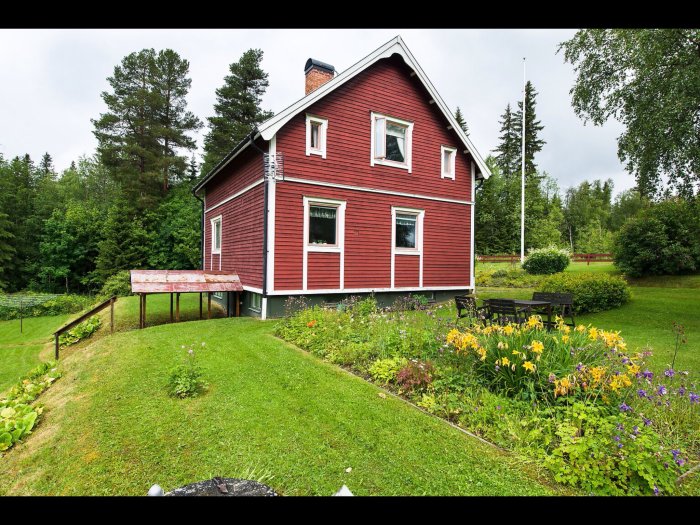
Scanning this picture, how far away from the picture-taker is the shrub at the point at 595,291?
12141mm

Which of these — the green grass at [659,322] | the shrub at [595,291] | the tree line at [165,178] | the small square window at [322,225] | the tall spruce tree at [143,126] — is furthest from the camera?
the tall spruce tree at [143,126]

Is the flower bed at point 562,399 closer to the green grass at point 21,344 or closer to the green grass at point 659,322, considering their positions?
the green grass at point 659,322

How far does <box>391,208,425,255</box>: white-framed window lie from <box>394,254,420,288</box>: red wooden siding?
22cm

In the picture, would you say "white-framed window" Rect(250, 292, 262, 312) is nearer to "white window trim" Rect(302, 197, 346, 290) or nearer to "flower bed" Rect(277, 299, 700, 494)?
"white window trim" Rect(302, 197, 346, 290)

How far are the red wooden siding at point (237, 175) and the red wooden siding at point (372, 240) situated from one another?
142 centimetres

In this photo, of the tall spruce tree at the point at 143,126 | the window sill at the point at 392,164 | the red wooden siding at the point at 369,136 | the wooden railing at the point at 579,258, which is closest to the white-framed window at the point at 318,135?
the red wooden siding at the point at 369,136

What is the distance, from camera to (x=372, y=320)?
8.24 meters

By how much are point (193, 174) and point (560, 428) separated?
40884 millimetres

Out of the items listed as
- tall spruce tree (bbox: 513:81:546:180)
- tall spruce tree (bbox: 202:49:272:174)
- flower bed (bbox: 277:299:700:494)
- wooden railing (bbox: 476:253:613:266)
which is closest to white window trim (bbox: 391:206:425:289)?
flower bed (bbox: 277:299:700:494)

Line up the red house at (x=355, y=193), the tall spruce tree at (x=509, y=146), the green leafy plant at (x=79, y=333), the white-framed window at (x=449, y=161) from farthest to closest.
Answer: the tall spruce tree at (x=509, y=146)
the white-framed window at (x=449, y=161)
the green leafy plant at (x=79, y=333)
the red house at (x=355, y=193)

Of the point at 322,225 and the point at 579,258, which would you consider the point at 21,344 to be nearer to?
the point at 322,225

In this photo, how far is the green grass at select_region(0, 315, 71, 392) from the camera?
32.3 ft

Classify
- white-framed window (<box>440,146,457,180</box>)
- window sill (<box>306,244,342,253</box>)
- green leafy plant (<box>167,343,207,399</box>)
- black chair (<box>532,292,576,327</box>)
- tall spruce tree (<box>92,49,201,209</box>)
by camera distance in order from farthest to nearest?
tall spruce tree (<box>92,49,201,209</box>), white-framed window (<box>440,146,457,180</box>), window sill (<box>306,244,342,253</box>), black chair (<box>532,292,576,327</box>), green leafy plant (<box>167,343,207,399</box>)
